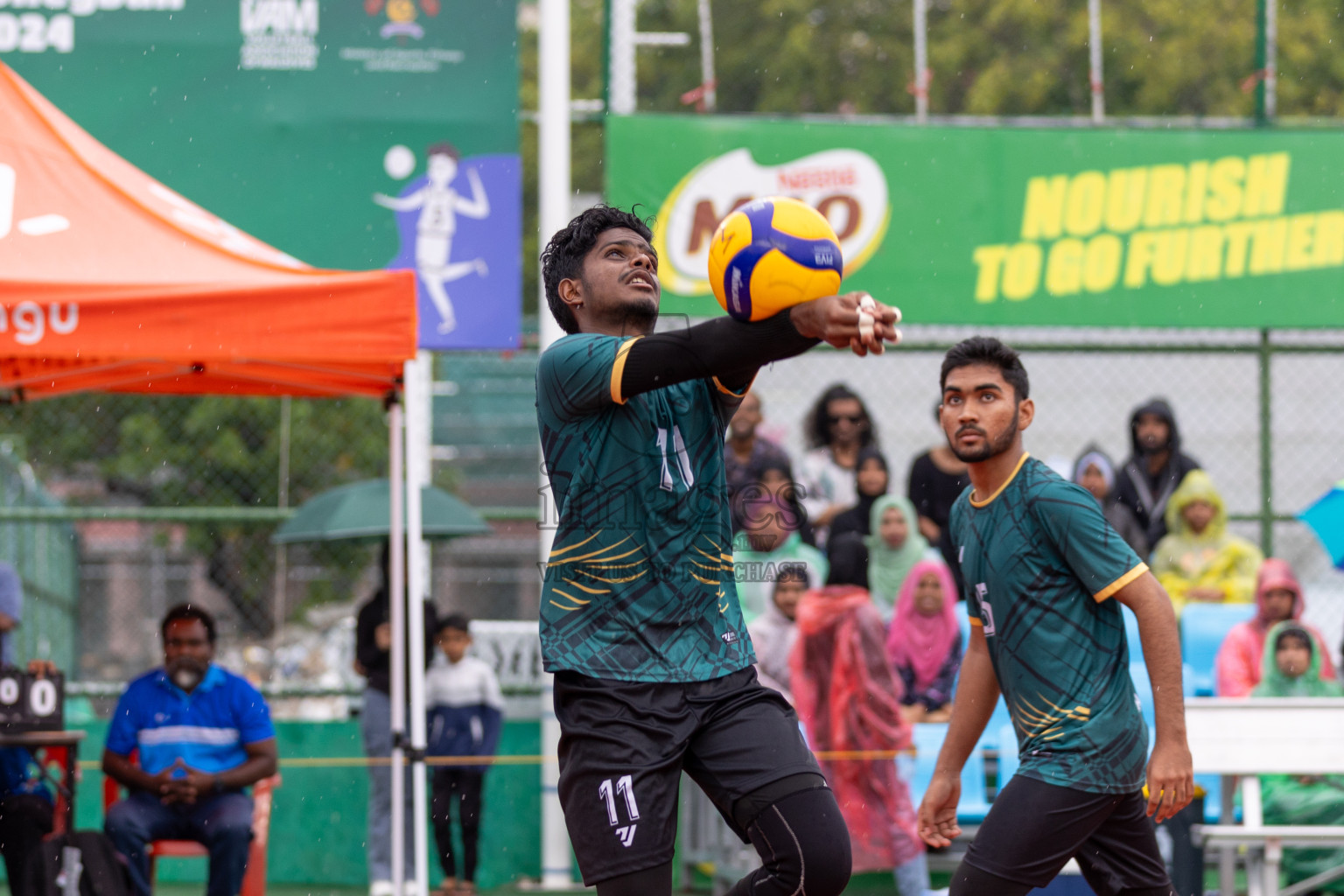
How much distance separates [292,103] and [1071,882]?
6.37 metres

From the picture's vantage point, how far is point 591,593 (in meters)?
3.53

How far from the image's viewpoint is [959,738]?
4.57 m

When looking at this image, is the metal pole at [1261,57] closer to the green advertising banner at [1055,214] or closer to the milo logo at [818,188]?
the green advertising banner at [1055,214]

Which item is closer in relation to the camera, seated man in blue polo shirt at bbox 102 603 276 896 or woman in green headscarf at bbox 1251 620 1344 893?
seated man in blue polo shirt at bbox 102 603 276 896

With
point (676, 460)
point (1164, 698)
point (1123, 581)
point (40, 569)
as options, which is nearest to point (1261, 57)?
point (1123, 581)

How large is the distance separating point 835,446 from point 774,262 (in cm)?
579

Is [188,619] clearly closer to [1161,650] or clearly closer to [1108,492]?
[1161,650]

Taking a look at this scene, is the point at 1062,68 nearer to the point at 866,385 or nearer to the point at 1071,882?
the point at 866,385

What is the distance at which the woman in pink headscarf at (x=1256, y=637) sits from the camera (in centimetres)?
762

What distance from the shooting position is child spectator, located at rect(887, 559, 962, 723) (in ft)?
25.8

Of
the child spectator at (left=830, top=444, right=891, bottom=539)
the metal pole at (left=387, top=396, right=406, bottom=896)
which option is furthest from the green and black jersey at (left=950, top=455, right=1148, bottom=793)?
the child spectator at (left=830, top=444, right=891, bottom=539)

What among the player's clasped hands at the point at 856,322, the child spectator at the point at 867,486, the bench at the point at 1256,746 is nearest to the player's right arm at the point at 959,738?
the player's clasped hands at the point at 856,322

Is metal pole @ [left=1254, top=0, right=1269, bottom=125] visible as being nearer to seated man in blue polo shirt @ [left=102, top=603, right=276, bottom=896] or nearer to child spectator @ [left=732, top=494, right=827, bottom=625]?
child spectator @ [left=732, top=494, right=827, bottom=625]

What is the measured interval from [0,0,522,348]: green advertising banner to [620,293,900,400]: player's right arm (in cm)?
606
